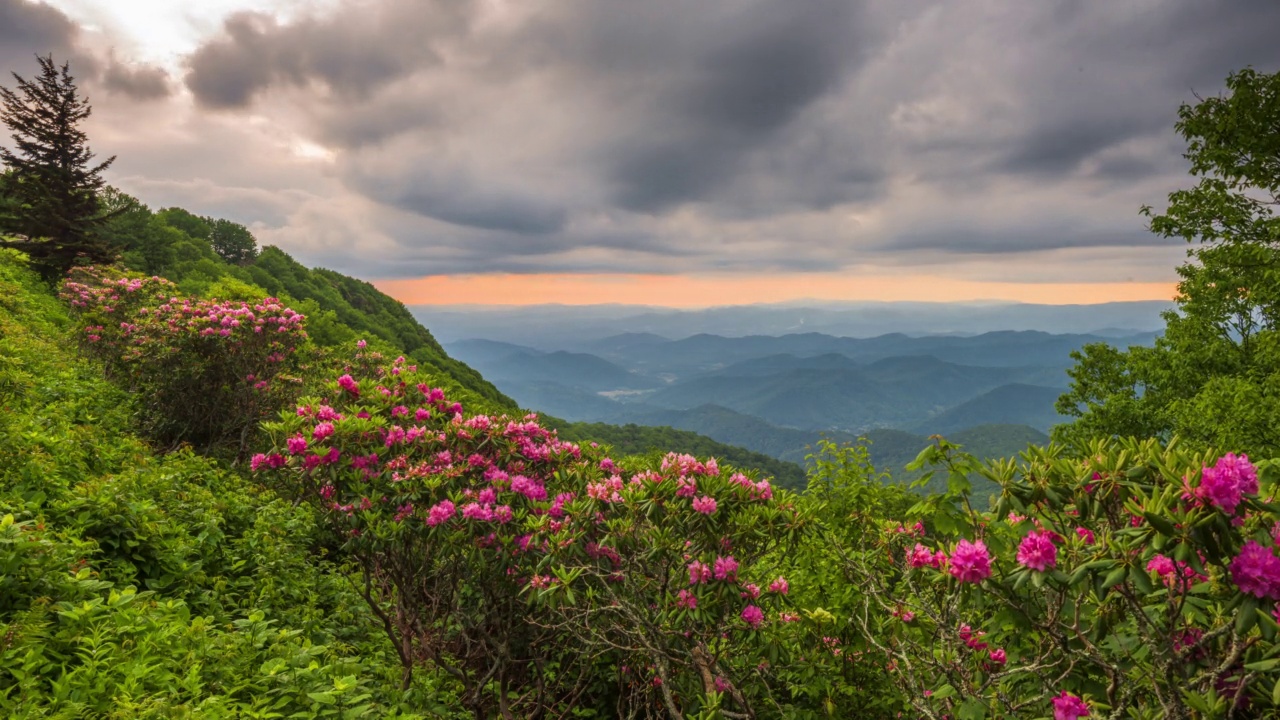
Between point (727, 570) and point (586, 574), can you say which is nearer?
point (727, 570)

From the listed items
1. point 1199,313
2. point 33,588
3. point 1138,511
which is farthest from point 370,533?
point 1199,313

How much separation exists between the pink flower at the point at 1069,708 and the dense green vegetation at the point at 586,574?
2 centimetres

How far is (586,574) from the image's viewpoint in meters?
4.69

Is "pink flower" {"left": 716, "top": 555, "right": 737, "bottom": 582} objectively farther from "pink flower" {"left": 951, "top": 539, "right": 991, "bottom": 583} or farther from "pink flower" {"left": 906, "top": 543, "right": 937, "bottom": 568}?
"pink flower" {"left": 951, "top": 539, "right": 991, "bottom": 583}

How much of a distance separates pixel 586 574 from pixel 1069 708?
3352 millimetres

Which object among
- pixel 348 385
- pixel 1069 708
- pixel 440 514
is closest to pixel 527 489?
pixel 440 514

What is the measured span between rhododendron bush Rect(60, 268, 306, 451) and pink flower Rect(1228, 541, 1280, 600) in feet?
40.9

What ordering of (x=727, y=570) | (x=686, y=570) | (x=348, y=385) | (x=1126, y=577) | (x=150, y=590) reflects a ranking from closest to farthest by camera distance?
(x=1126, y=577), (x=727, y=570), (x=686, y=570), (x=150, y=590), (x=348, y=385)

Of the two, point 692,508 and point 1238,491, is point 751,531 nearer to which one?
point 692,508

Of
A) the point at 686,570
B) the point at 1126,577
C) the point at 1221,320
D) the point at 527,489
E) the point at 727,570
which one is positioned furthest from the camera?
the point at 1221,320

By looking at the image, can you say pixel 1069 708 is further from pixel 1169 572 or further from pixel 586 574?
pixel 586 574

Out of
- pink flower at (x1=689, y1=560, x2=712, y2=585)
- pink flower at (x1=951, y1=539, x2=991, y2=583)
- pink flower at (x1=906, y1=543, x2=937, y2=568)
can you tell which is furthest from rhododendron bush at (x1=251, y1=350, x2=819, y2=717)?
pink flower at (x1=951, y1=539, x2=991, y2=583)

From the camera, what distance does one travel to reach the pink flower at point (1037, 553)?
Answer: 8.35ft

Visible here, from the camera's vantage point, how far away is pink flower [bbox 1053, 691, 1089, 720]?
268 cm
